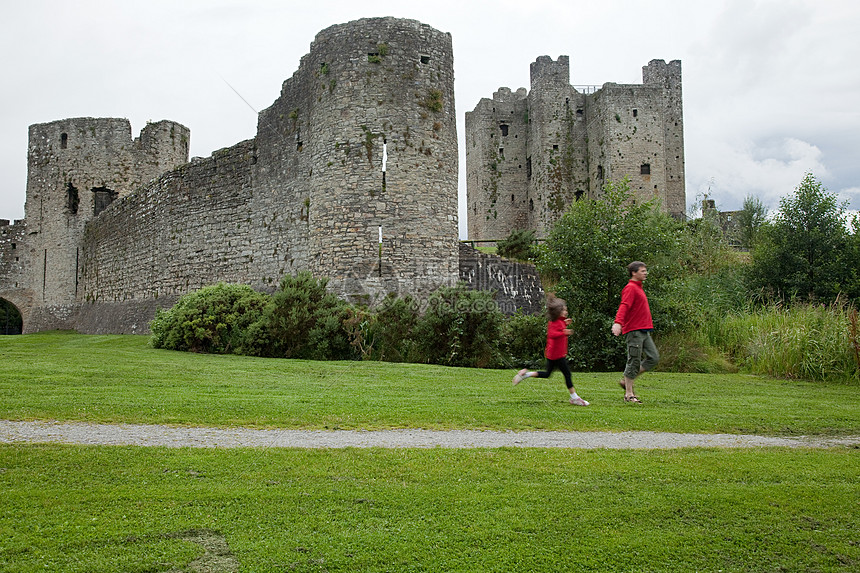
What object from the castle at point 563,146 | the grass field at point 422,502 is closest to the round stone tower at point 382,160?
the grass field at point 422,502

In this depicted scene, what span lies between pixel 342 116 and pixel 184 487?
1536 centimetres

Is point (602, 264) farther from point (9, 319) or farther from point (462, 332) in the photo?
point (9, 319)

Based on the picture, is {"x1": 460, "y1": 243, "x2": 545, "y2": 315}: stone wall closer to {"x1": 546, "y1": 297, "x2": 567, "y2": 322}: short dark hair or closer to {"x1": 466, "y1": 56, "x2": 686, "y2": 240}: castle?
{"x1": 546, "y1": 297, "x2": 567, "y2": 322}: short dark hair

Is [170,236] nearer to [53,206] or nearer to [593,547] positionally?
[53,206]

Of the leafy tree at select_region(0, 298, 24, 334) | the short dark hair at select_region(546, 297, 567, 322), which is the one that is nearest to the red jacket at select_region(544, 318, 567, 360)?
the short dark hair at select_region(546, 297, 567, 322)

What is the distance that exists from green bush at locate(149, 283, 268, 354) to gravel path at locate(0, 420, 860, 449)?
34.6ft

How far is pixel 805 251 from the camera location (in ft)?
79.9

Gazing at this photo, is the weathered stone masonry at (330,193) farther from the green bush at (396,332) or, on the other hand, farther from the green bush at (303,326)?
the green bush at (396,332)

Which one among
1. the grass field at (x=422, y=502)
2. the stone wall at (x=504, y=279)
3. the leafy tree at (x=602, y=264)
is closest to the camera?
the grass field at (x=422, y=502)

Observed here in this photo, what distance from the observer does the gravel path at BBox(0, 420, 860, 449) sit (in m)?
6.55

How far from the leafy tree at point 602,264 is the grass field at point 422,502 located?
790 centimetres

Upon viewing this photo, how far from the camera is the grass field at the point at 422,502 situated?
402 centimetres

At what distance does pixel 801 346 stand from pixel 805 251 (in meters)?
11.3

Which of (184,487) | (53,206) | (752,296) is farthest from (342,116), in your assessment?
(53,206)
